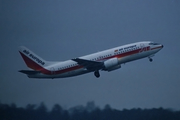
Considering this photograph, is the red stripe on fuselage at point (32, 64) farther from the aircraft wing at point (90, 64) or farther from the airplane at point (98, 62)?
the aircraft wing at point (90, 64)

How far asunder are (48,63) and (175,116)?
1705cm

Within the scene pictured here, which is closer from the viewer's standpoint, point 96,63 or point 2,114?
point 96,63

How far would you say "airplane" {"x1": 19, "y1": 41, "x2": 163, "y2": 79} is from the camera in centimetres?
4194

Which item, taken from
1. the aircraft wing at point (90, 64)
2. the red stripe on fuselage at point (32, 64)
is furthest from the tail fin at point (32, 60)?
the aircraft wing at point (90, 64)

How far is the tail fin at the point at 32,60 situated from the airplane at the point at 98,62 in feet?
0.15

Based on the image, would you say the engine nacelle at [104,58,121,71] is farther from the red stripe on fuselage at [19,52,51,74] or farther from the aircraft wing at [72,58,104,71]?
the red stripe on fuselage at [19,52,51,74]

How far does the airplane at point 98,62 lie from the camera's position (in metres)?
41.9

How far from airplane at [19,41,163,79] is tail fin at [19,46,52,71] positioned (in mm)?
44

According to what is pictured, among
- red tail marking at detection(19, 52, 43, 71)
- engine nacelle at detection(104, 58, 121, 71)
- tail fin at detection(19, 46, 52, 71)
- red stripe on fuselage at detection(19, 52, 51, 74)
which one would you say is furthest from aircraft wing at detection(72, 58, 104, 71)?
red tail marking at detection(19, 52, 43, 71)

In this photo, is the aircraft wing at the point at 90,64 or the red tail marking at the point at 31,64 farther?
the red tail marking at the point at 31,64

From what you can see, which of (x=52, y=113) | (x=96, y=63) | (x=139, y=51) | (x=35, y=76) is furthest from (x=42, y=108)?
(x=139, y=51)

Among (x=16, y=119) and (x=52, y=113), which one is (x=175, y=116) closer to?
(x=52, y=113)

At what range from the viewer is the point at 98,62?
41938mm

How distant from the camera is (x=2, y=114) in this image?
47.3 metres
